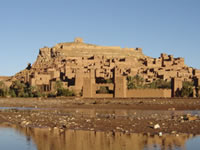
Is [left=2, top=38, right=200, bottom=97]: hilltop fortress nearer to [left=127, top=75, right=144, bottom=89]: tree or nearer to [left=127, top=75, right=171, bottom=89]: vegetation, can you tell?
[left=127, top=75, right=144, bottom=89]: tree

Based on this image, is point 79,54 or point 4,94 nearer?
point 4,94

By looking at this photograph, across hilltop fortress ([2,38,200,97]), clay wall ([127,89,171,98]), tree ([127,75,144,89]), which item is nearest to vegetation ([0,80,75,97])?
hilltop fortress ([2,38,200,97])

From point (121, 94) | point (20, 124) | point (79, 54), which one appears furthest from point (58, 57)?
point (20, 124)

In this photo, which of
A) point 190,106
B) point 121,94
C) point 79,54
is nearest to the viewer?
point 190,106

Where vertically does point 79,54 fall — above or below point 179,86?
above

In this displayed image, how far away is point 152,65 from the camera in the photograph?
3435 inches

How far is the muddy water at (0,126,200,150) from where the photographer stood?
1295 cm

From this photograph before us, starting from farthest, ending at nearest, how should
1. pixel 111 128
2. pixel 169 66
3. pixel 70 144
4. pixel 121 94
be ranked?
1. pixel 169 66
2. pixel 121 94
3. pixel 111 128
4. pixel 70 144

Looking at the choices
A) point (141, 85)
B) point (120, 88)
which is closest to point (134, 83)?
point (141, 85)

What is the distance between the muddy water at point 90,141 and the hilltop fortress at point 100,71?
31887 mm

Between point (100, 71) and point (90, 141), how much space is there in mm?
57865

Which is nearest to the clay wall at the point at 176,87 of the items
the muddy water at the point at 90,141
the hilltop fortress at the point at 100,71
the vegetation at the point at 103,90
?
the hilltop fortress at the point at 100,71

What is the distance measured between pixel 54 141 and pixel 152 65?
74427mm

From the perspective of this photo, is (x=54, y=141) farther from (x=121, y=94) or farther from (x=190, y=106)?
(x=121, y=94)
